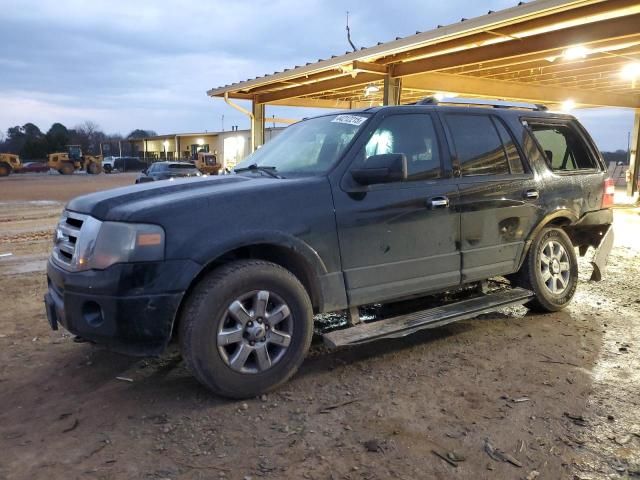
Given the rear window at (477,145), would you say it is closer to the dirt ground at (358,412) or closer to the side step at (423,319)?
the side step at (423,319)

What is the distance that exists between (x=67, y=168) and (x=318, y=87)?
4066 cm

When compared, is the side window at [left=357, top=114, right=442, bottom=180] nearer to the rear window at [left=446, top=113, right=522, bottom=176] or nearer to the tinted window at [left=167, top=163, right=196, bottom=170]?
the rear window at [left=446, top=113, right=522, bottom=176]

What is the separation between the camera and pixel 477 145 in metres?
4.56

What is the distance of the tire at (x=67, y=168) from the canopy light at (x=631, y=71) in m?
46.6

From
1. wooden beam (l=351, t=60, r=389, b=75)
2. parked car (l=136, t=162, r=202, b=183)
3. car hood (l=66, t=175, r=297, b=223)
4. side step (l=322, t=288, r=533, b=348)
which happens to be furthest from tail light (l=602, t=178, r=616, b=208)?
parked car (l=136, t=162, r=202, b=183)

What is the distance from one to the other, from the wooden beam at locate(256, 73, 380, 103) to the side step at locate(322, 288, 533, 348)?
28.7ft

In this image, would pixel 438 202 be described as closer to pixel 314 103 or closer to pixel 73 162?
pixel 314 103

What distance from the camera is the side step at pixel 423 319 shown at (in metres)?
3.68

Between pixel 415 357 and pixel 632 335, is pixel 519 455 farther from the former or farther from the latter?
pixel 632 335

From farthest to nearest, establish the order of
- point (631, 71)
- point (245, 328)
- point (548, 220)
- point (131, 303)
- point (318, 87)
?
point (318, 87) < point (631, 71) < point (548, 220) < point (245, 328) < point (131, 303)

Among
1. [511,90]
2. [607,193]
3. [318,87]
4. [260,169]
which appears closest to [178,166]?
[318,87]

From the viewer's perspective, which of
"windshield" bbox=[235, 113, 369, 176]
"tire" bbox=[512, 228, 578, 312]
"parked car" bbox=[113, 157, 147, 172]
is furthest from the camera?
"parked car" bbox=[113, 157, 147, 172]

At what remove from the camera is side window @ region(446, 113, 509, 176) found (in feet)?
14.5

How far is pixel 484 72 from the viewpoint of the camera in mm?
13289
